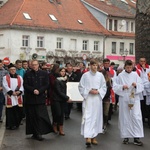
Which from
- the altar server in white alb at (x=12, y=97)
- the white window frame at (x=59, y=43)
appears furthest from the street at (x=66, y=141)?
the white window frame at (x=59, y=43)

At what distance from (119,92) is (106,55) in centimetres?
4405

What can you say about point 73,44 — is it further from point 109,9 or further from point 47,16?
point 109,9

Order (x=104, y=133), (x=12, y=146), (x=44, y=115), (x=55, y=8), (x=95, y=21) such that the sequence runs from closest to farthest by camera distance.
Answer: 1. (x=12, y=146)
2. (x=44, y=115)
3. (x=104, y=133)
4. (x=55, y=8)
5. (x=95, y=21)

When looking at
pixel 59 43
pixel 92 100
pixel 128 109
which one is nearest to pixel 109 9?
pixel 59 43

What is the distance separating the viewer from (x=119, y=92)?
944 centimetres

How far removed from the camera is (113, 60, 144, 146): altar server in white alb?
30.3 feet

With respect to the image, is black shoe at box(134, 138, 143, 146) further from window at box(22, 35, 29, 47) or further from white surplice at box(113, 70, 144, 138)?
window at box(22, 35, 29, 47)

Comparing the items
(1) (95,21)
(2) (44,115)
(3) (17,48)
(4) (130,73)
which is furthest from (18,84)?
(1) (95,21)

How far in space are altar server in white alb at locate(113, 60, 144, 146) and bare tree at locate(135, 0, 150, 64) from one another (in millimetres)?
5560

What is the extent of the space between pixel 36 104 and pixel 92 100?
4.55 feet

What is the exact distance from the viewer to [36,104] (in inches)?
383

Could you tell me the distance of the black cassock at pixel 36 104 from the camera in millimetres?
9727

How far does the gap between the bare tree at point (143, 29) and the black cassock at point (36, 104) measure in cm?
609

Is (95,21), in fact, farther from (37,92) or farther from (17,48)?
(37,92)
